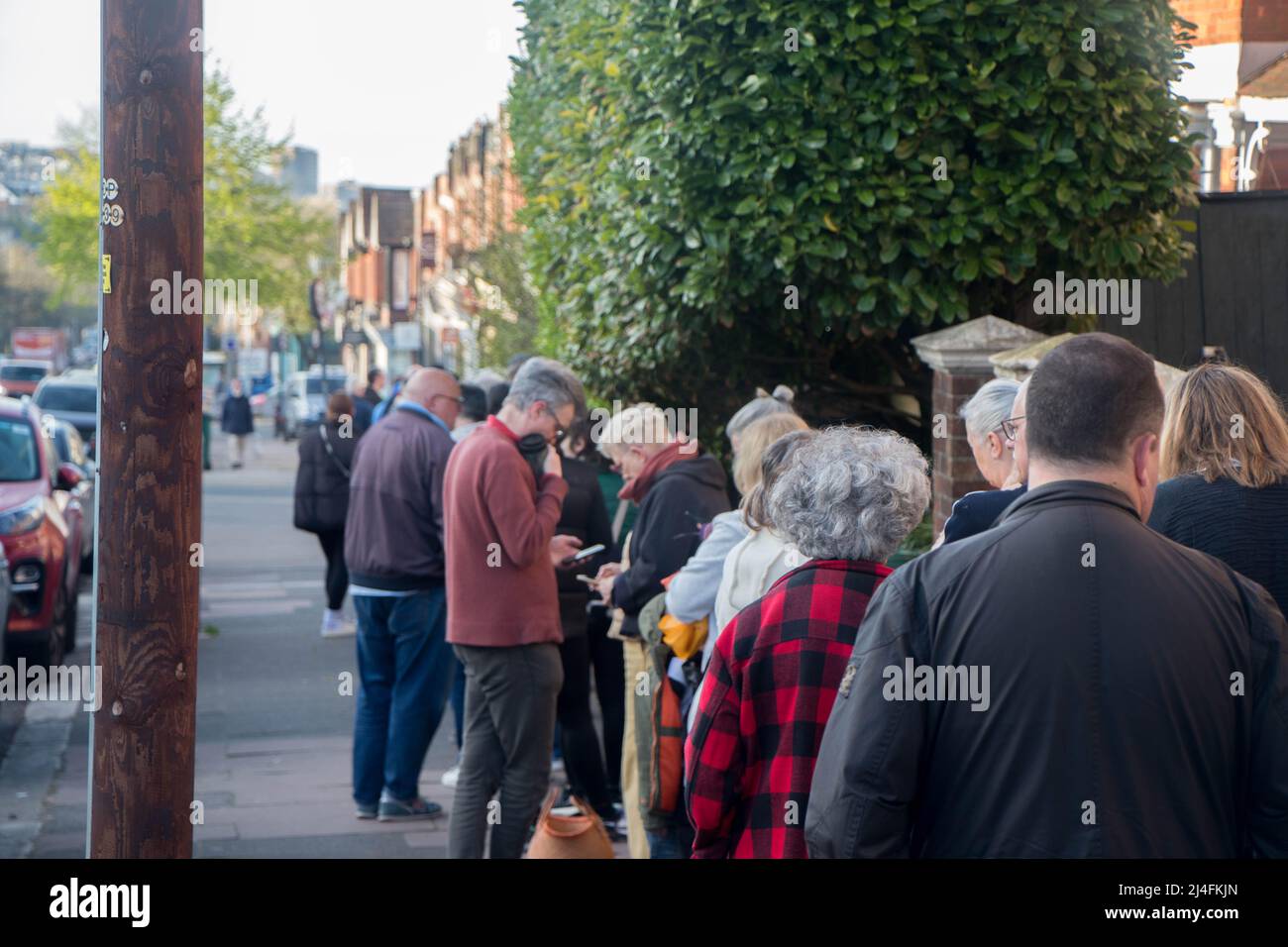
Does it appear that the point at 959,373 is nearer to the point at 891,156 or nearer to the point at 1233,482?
the point at 891,156

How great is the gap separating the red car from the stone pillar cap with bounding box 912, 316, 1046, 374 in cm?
588

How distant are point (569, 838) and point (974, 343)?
2658mm

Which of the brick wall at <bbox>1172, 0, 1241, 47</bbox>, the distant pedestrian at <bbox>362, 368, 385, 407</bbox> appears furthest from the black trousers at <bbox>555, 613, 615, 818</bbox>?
the distant pedestrian at <bbox>362, 368, 385, 407</bbox>

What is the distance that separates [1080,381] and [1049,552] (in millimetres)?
298

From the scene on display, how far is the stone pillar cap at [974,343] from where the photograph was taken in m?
6.33

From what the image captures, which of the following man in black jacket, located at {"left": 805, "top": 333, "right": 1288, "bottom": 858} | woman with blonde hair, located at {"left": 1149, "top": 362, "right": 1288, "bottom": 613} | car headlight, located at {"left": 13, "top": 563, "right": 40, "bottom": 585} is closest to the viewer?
man in black jacket, located at {"left": 805, "top": 333, "right": 1288, "bottom": 858}

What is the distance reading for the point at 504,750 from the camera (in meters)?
5.61

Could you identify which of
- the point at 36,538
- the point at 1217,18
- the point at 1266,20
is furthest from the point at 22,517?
the point at 1266,20

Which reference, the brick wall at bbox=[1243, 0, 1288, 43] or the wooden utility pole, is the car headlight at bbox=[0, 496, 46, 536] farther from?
the brick wall at bbox=[1243, 0, 1288, 43]

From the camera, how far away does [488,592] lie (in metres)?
5.58

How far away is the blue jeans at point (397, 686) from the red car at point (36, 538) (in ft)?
11.6

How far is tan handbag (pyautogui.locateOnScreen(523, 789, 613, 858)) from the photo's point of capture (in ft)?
16.5

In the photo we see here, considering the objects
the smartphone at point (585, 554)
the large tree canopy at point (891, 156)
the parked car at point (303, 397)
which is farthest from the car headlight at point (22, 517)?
the parked car at point (303, 397)
